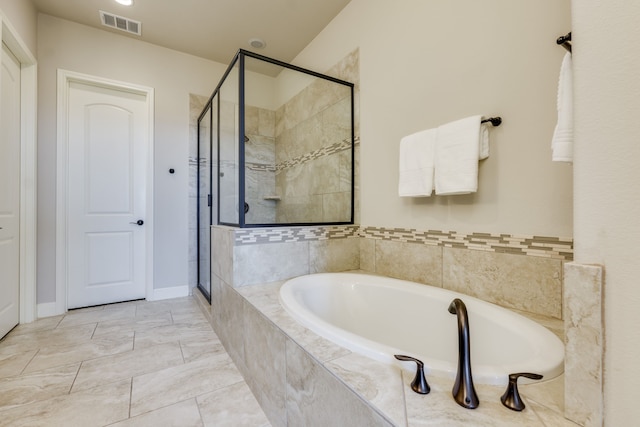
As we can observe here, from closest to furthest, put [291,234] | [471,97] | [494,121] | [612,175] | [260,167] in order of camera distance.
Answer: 1. [612,175]
2. [494,121]
3. [471,97]
4. [291,234]
5. [260,167]

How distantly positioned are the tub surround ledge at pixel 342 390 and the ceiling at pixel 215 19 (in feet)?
Answer: 8.15

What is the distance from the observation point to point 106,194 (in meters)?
2.75

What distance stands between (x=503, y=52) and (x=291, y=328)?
1573mm

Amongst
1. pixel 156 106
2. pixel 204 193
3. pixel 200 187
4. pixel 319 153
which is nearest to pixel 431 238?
pixel 319 153

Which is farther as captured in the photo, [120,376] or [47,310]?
[47,310]

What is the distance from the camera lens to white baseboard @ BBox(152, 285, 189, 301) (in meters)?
2.92

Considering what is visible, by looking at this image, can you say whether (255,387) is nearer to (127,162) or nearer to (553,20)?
(553,20)

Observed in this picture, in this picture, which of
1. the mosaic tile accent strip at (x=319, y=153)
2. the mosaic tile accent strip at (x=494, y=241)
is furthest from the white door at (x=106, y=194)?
the mosaic tile accent strip at (x=494, y=241)

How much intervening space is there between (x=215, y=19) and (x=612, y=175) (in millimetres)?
3063

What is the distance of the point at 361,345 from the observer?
0.88m

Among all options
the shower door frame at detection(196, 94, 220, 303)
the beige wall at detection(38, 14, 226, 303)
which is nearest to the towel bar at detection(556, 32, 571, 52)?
the shower door frame at detection(196, 94, 220, 303)

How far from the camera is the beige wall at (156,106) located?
2.46 metres

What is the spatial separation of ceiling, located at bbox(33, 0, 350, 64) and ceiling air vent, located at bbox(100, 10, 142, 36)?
43mm

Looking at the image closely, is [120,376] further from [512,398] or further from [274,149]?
[274,149]
